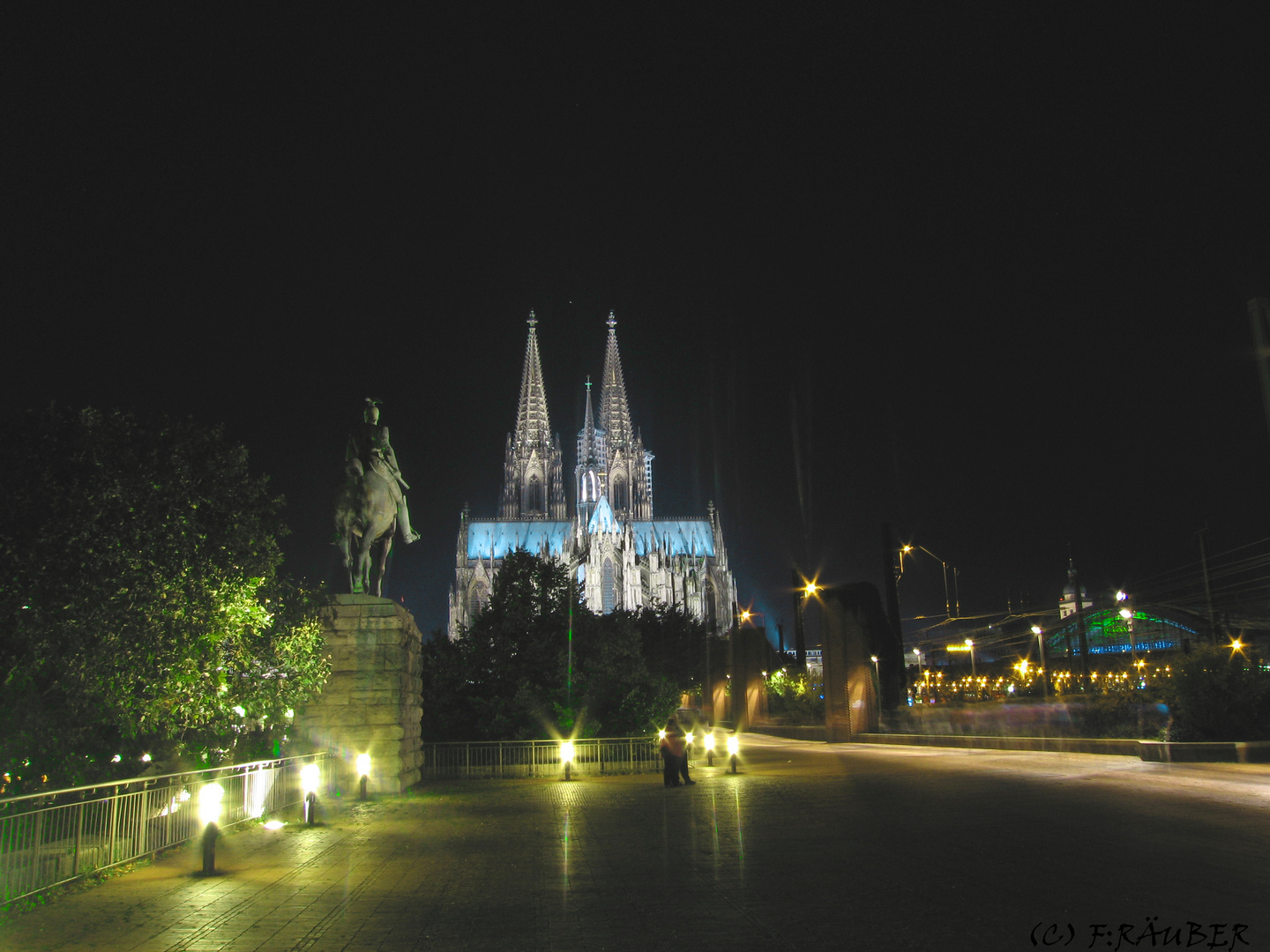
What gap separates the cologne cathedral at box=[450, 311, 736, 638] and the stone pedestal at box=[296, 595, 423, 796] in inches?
3532

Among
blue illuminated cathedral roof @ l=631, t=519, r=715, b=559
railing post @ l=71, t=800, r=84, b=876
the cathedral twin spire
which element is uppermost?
the cathedral twin spire

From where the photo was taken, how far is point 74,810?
8.27 meters

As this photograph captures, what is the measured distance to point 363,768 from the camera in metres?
14.7

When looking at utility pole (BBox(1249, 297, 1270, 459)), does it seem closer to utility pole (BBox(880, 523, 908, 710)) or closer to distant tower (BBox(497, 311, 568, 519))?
utility pole (BBox(880, 523, 908, 710))

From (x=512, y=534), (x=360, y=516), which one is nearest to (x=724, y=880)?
(x=360, y=516)

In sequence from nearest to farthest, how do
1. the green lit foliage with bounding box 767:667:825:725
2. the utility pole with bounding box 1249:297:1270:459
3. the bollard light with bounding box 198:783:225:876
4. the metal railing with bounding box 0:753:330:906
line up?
the metal railing with bounding box 0:753:330:906 < the bollard light with bounding box 198:783:225:876 < the utility pole with bounding box 1249:297:1270:459 < the green lit foliage with bounding box 767:667:825:725

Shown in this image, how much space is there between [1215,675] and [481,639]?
18.1 metres

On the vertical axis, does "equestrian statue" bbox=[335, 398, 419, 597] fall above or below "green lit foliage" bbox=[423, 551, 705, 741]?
above

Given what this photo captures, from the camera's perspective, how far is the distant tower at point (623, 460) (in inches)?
4823

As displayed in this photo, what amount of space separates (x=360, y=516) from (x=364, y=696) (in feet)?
9.94

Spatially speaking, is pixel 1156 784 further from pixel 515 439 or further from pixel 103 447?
pixel 515 439

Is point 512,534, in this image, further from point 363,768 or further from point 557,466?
point 363,768

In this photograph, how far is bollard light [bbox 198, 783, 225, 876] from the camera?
8.55 m

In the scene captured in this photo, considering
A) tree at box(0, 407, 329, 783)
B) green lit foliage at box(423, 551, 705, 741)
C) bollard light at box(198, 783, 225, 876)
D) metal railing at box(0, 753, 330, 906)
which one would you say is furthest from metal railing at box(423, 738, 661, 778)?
bollard light at box(198, 783, 225, 876)
